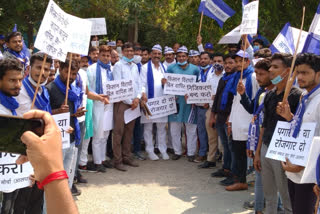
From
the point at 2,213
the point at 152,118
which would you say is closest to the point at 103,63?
the point at 152,118

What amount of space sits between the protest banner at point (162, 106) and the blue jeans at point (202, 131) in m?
0.59

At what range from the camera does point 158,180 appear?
23.1 ft

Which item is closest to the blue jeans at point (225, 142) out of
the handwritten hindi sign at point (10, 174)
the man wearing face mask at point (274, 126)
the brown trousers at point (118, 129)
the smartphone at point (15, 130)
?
the brown trousers at point (118, 129)

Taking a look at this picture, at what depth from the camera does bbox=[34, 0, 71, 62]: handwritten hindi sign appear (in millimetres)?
4074

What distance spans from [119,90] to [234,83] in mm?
2338

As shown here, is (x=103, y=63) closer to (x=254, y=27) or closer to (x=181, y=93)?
(x=181, y=93)

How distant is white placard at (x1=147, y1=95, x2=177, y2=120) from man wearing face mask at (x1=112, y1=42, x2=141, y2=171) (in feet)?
1.42

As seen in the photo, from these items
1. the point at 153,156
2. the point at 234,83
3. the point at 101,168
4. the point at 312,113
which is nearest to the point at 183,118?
the point at 153,156

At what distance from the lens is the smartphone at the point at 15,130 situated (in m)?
1.40

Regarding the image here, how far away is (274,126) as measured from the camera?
4254 mm

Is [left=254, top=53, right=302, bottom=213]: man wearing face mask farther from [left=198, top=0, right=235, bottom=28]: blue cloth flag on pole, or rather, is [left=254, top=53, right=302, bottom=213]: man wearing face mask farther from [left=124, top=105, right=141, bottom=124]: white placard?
[left=198, top=0, right=235, bottom=28]: blue cloth flag on pole

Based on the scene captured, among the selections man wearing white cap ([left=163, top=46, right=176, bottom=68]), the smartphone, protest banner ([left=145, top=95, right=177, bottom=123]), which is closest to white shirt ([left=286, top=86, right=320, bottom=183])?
the smartphone

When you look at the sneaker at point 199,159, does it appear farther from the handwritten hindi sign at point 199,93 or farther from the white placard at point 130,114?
the white placard at point 130,114

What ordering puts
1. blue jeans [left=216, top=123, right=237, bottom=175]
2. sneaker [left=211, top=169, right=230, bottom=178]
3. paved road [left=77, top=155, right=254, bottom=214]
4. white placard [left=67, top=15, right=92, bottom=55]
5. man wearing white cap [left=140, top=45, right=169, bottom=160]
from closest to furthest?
white placard [left=67, top=15, right=92, bottom=55] → paved road [left=77, top=155, right=254, bottom=214] → blue jeans [left=216, top=123, right=237, bottom=175] → sneaker [left=211, top=169, right=230, bottom=178] → man wearing white cap [left=140, top=45, right=169, bottom=160]
